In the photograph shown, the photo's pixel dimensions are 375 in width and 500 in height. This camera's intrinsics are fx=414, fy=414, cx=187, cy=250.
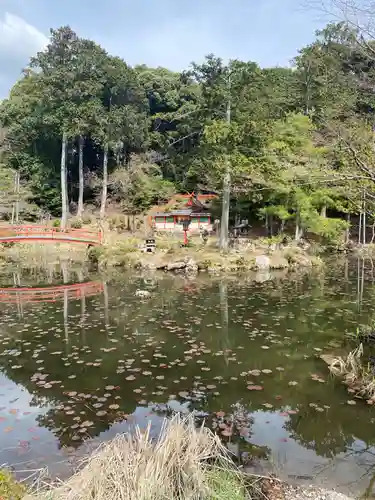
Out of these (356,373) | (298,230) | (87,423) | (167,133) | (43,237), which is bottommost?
(87,423)

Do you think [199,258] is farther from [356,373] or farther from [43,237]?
[356,373]

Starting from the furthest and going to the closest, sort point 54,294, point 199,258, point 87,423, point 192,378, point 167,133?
point 167,133 → point 199,258 → point 54,294 → point 192,378 → point 87,423

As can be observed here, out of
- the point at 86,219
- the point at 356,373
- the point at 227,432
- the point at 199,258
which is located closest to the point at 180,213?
the point at 86,219

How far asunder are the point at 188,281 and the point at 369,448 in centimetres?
1258

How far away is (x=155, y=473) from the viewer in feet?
9.96

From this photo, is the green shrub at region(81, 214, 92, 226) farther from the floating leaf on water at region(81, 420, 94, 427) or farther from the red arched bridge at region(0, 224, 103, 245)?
the floating leaf on water at region(81, 420, 94, 427)

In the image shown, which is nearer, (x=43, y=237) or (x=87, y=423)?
(x=87, y=423)

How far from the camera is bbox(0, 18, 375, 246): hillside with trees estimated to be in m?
22.8

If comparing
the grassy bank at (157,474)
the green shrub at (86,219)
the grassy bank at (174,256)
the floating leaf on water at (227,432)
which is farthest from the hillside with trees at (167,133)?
the grassy bank at (157,474)

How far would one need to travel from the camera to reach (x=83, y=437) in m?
5.17

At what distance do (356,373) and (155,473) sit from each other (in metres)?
4.83

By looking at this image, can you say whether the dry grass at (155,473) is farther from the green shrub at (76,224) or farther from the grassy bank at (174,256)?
the green shrub at (76,224)

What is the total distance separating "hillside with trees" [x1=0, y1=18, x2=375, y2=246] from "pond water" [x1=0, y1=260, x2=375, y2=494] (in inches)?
304

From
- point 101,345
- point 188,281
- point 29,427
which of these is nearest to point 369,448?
point 29,427
